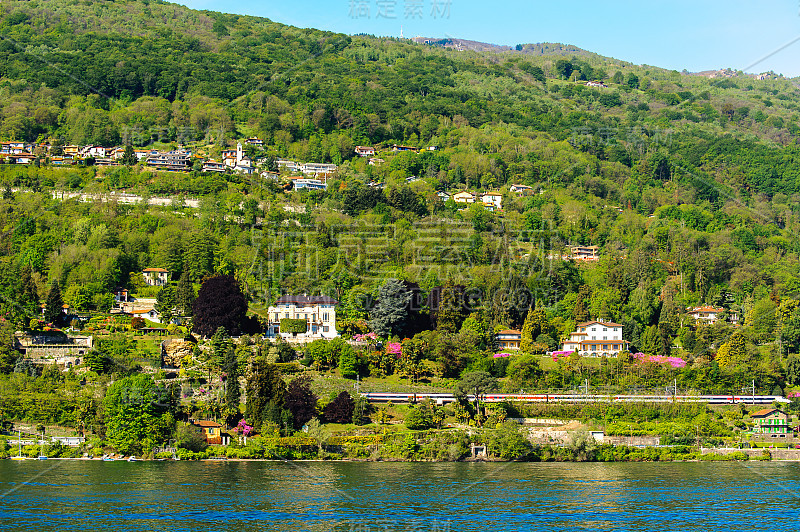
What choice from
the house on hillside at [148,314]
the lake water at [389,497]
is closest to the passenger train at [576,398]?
the lake water at [389,497]

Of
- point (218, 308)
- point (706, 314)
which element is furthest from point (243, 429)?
point (706, 314)

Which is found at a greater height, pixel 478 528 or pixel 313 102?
pixel 313 102

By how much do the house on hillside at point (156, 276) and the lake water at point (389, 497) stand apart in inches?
751

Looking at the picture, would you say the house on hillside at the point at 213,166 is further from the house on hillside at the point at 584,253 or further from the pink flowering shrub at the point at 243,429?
the pink flowering shrub at the point at 243,429

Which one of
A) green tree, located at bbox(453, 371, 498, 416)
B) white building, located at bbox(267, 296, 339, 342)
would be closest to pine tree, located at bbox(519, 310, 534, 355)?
green tree, located at bbox(453, 371, 498, 416)

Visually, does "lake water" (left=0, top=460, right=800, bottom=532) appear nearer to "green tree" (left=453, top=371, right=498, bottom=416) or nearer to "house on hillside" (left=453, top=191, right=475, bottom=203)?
"green tree" (left=453, top=371, right=498, bottom=416)

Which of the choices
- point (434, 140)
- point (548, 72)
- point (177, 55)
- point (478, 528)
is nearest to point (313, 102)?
point (434, 140)

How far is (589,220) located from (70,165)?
1433 inches

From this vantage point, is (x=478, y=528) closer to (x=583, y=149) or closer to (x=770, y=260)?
(x=770, y=260)

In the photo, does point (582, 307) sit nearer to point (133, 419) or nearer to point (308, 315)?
point (308, 315)

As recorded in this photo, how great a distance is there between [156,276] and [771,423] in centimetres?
3114

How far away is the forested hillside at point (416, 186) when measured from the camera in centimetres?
4828

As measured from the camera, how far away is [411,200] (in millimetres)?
62656

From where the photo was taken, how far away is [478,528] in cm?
2439
